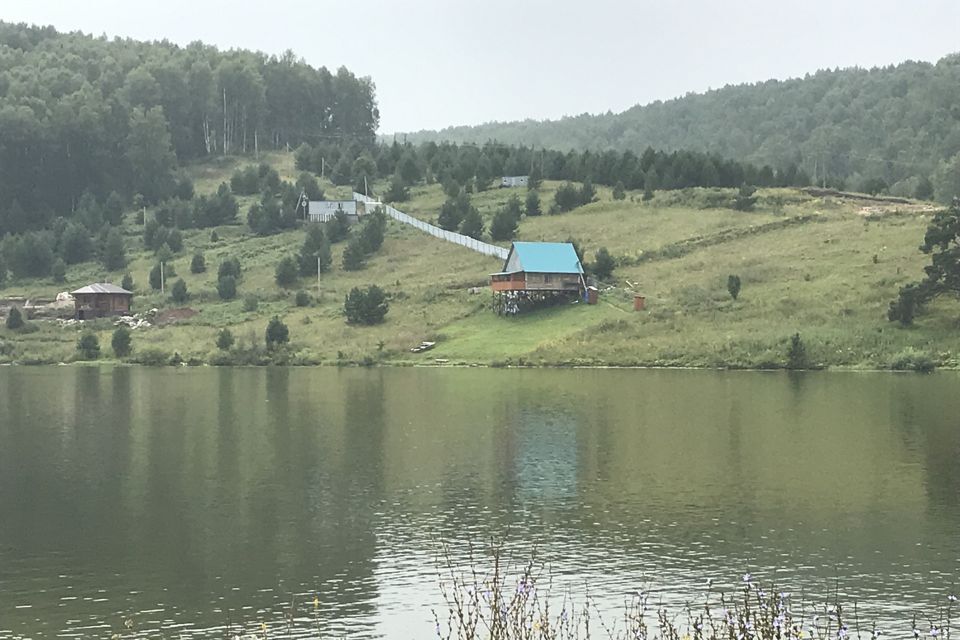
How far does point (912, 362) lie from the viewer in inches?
2719

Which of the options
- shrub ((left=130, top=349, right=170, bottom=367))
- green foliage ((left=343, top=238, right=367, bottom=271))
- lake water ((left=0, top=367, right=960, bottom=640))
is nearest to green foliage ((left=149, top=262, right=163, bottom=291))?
green foliage ((left=343, top=238, right=367, bottom=271))

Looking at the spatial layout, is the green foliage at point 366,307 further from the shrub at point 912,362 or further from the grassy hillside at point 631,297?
the shrub at point 912,362

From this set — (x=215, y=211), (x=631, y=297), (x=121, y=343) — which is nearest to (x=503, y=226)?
(x=631, y=297)

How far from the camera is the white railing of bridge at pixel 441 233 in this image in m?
112

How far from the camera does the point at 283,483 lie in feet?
112

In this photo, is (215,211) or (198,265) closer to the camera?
(198,265)

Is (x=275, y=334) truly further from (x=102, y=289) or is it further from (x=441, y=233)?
(x=441, y=233)

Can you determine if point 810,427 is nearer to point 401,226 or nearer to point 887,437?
point 887,437

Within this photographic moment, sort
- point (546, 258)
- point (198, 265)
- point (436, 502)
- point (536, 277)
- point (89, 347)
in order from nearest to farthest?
point (436, 502) → point (89, 347) → point (536, 277) → point (546, 258) → point (198, 265)

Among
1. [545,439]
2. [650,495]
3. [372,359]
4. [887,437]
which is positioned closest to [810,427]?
[887,437]

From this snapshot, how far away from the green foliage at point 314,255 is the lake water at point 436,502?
53953 millimetres

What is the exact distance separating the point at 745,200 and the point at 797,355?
47.8 m

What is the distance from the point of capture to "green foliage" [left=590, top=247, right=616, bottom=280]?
94875 millimetres

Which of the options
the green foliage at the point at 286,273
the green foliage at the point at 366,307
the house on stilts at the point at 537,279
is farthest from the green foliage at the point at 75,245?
the house on stilts at the point at 537,279
